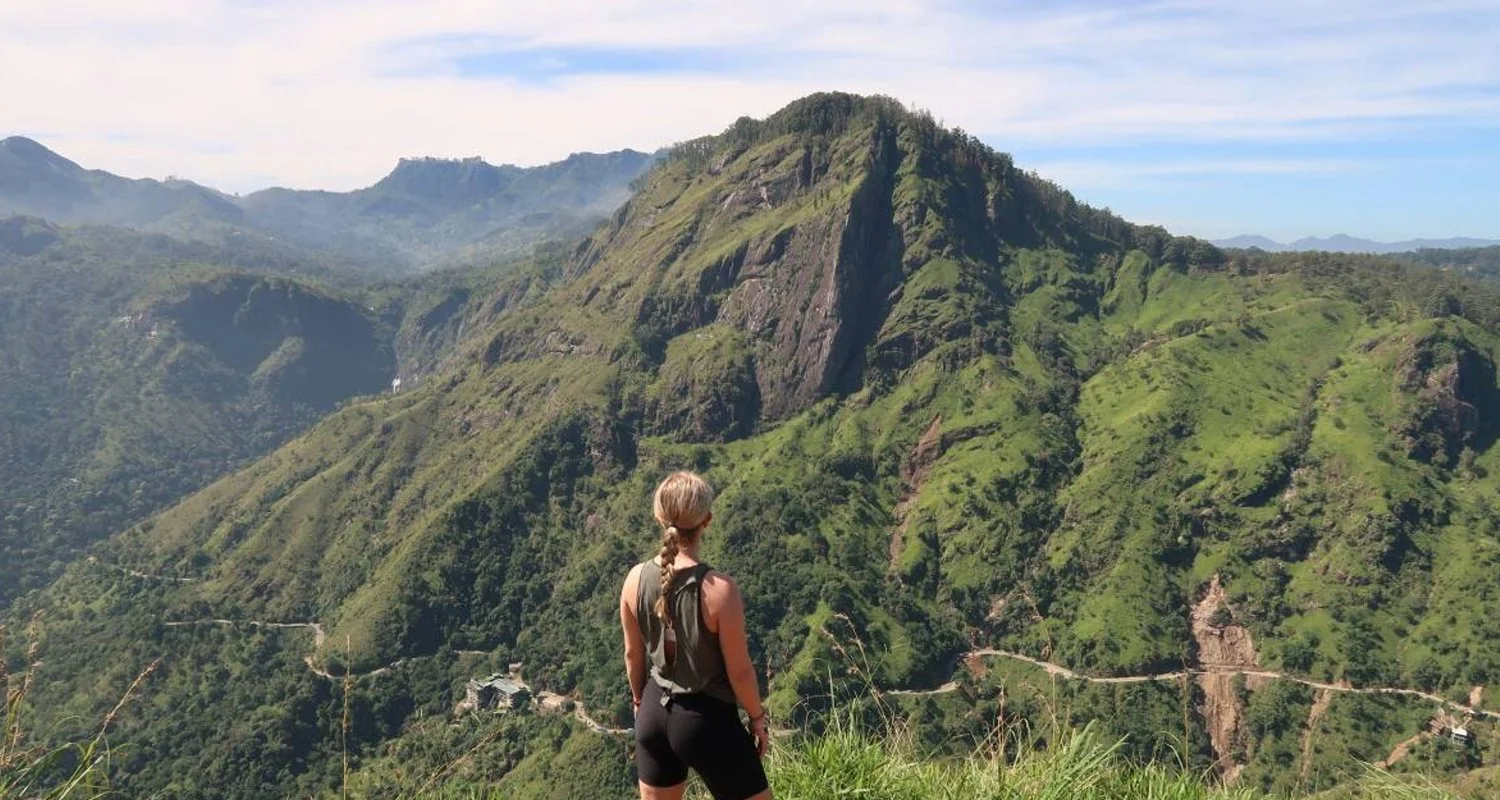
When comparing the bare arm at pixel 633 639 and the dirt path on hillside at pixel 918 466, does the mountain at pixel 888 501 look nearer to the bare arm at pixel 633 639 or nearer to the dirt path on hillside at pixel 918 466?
the dirt path on hillside at pixel 918 466

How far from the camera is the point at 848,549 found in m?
126

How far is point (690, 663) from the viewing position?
609 centimetres

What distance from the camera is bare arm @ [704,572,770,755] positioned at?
5.97 meters

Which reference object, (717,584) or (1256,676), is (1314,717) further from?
(717,584)

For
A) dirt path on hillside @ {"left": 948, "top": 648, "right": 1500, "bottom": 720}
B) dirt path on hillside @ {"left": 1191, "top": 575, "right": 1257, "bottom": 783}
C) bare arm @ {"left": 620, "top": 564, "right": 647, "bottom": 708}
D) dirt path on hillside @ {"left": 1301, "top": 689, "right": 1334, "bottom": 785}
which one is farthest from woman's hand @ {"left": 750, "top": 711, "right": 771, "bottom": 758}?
dirt path on hillside @ {"left": 1301, "top": 689, "right": 1334, "bottom": 785}

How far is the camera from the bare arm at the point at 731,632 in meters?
5.97

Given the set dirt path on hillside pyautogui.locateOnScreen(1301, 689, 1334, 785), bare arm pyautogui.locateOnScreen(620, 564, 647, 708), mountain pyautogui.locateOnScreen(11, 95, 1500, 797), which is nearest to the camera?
bare arm pyautogui.locateOnScreen(620, 564, 647, 708)

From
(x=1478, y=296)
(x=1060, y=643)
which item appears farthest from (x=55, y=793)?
(x=1478, y=296)

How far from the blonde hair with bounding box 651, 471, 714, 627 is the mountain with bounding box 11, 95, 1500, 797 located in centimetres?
6159

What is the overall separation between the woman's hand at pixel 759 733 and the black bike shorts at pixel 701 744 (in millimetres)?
62

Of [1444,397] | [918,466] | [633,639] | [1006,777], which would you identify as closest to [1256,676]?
[1444,397]

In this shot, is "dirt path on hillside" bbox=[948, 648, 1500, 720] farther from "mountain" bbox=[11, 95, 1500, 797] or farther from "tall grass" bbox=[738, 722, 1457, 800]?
"tall grass" bbox=[738, 722, 1457, 800]

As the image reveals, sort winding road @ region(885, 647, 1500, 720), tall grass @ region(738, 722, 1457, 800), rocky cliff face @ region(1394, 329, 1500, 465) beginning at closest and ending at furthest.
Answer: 1. tall grass @ region(738, 722, 1457, 800)
2. winding road @ region(885, 647, 1500, 720)
3. rocky cliff face @ region(1394, 329, 1500, 465)

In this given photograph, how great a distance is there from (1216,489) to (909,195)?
90522mm
